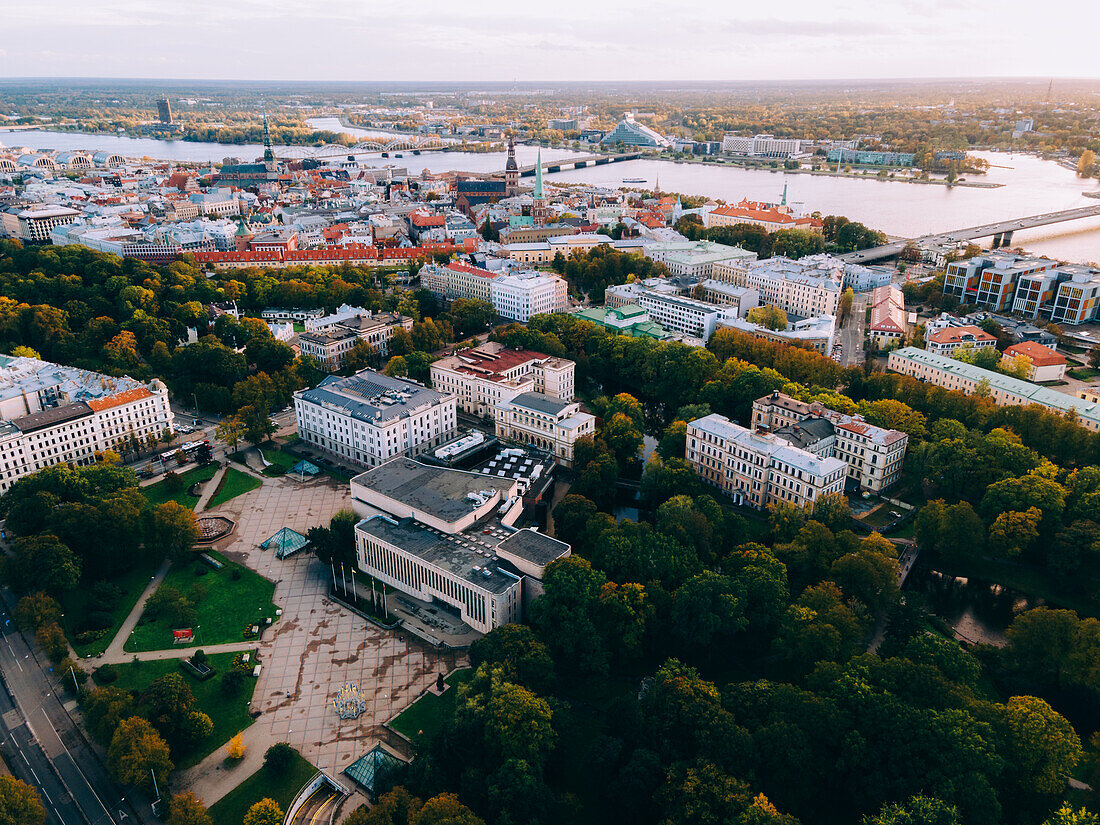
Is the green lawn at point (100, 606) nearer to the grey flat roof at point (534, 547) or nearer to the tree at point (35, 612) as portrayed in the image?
the tree at point (35, 612)

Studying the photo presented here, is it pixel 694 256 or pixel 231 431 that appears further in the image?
pixel 694 256

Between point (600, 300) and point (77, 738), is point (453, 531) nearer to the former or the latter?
point (77, 738)

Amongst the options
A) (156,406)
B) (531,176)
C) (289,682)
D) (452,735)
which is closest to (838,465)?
(452,735)

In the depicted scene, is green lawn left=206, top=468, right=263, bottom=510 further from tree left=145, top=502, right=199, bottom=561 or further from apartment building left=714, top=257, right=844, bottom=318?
apartment building left=714, top=257, right=844, bottom=318

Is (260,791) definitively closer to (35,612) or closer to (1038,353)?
(35,612)

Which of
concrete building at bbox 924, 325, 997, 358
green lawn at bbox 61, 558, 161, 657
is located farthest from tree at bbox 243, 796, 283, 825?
concrete building at bbox 924, 325, 997, 358

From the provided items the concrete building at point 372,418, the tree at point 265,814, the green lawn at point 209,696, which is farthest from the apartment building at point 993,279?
the tree at point 265,814

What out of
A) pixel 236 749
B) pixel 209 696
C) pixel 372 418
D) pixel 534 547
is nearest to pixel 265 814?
pixel 236 749
